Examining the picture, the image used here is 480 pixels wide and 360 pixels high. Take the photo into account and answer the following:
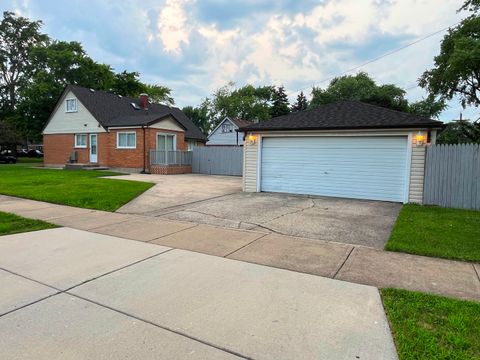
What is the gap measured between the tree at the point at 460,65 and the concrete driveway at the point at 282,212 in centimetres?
1365

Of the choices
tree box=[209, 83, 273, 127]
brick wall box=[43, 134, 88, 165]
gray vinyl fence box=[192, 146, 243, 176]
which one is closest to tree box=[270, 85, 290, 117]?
tree box=[209, 83, 273, 127]

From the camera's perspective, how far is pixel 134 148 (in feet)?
72.0

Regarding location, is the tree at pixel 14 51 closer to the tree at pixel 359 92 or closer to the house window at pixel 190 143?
the house window at pixel 190 143

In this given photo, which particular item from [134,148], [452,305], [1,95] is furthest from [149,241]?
[1,95]

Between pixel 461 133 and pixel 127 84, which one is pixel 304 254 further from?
pixel 127 84

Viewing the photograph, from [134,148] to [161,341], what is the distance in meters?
20.4

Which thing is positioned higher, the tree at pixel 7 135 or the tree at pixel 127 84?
the tree at pixel 127 84

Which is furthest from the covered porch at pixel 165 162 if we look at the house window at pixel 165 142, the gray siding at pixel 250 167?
the gray siding at pixel 250 167

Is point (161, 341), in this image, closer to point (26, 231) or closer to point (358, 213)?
point (26, 231)

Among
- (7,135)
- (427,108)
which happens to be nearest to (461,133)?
(427,108)

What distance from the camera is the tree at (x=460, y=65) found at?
18.7m

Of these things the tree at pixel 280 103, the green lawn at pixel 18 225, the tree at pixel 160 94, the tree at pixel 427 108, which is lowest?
the green lawn at pixel 18 225

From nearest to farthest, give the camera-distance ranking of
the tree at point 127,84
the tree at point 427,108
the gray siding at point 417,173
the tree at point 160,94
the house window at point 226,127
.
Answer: the gray siding at point 417,173 → the tree at point 427,108 → the tree at point 127,84 → the house window at point 226,127 → the tree at point 160,94

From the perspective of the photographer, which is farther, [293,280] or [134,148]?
[134,148]
